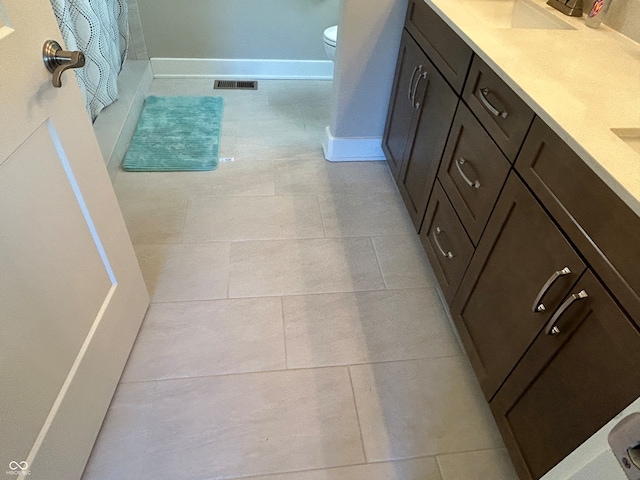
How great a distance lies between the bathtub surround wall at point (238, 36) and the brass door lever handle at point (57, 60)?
2199 mm

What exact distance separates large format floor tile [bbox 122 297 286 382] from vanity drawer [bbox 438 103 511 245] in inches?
30.0

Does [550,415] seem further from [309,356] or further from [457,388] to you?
[309,356]

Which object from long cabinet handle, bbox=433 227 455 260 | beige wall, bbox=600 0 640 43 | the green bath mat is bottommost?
the green bath mat

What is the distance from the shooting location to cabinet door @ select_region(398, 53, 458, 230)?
5.15ft

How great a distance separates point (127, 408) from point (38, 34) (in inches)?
41.0

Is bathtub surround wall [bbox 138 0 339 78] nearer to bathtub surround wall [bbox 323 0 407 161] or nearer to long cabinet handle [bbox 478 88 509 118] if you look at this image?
bathtub surround wall [bbox 323 0 407 161]

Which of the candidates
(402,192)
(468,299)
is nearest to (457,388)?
(468,299)

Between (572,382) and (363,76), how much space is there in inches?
65.2

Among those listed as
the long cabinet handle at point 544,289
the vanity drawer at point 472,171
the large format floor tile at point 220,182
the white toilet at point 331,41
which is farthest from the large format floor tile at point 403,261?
the white toilet at point 331,41

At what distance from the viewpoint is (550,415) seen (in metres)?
1.02

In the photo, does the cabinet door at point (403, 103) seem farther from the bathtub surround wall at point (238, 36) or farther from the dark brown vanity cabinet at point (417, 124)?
the bathtub surround wall at point (238, 36)

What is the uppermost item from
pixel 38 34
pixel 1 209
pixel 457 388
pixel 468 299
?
pixel 38 34

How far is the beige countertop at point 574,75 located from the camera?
2.86 feet

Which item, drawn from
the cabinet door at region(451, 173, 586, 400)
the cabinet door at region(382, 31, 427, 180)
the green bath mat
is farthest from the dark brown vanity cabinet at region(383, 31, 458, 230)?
the green bath mat
